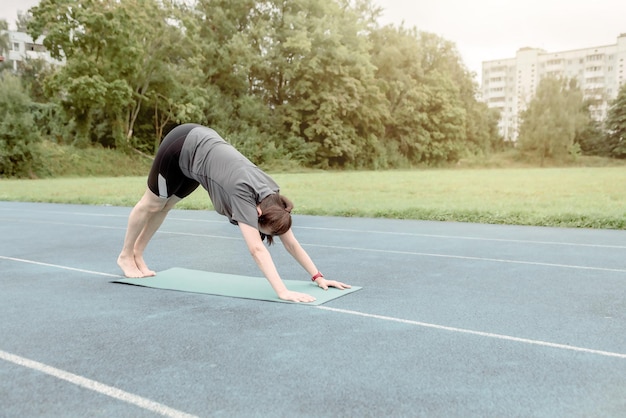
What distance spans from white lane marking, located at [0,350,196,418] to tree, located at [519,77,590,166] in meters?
46.7

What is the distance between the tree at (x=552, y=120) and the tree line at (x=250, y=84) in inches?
9.8

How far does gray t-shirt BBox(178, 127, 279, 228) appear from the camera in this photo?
4223mm

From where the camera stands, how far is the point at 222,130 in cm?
3622

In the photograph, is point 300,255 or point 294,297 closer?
point 294,297

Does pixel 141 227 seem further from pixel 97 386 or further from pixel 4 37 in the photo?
pixel 4 37

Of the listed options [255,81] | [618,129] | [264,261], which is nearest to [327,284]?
[264,261]

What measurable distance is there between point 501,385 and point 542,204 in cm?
1068

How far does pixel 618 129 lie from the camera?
49.4 m

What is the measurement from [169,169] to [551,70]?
214ft

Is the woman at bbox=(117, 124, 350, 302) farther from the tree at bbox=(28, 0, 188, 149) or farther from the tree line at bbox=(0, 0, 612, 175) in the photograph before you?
the tree at bbox=(28, 0, 188, 149)

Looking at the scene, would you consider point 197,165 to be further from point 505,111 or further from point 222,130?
point 505,111

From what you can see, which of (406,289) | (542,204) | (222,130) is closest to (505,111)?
(222,130)

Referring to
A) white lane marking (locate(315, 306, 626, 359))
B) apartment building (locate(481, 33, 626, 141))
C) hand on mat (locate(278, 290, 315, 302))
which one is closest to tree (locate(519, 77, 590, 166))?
apartment building (locate(481, 33, 626, 141))

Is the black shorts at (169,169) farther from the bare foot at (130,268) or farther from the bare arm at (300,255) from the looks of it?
the bare arm at (300,255)
